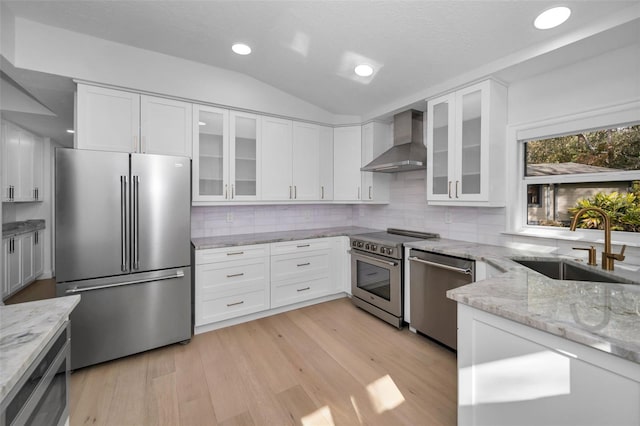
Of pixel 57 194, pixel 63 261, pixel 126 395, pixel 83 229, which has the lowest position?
pixel 126 395

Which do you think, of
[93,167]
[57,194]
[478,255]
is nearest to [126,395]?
[57,194]

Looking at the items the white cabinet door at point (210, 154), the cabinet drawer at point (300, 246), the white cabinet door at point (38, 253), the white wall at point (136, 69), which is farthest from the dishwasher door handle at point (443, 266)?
the white cabinet door at point (38, 253)

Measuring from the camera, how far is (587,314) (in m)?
0.99

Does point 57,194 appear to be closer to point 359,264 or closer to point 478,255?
point 359,264

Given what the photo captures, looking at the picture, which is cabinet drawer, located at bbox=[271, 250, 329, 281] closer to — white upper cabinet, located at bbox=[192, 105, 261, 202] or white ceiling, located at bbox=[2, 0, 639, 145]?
white upper cabinet, located at bbox=[192, 105, 261, 202]

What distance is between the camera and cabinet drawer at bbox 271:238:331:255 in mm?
3168

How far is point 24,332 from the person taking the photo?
965mm

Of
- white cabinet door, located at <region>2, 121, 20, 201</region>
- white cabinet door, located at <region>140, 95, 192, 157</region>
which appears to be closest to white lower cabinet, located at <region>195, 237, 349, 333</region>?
white cabinet door, located at <region>140, 95, 192, 157</region>

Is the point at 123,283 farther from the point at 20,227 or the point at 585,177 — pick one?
the point at 585,177

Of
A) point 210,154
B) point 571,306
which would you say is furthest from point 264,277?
point 571,306

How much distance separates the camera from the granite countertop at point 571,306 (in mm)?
845

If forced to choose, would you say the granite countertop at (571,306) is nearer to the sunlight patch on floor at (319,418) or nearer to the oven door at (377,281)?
the sunlight patch on floor at (319,418)

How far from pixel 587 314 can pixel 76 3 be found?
3514mm

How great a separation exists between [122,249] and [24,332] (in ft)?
4.71
